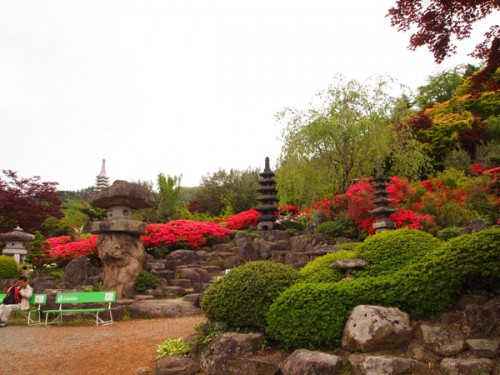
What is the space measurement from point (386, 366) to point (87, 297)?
267 inches

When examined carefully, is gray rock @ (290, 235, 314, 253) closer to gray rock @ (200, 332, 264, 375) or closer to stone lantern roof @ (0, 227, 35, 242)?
gray rock @ (200, 332, 264, 375)

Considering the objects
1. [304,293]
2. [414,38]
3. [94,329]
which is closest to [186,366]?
[304,293]

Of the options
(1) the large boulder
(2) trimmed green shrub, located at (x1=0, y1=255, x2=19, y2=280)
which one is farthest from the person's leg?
(2) trimmed green shrub, located at (x1=0, y1=255, x2=19, y2=280)

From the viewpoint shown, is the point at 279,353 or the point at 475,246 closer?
the point at 475,246

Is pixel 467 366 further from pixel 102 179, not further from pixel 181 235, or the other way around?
pixel 102 179

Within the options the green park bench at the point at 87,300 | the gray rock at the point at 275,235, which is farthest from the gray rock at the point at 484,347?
the gray rock at the point at 275,235

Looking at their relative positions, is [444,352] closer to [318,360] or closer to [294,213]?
[318,360]

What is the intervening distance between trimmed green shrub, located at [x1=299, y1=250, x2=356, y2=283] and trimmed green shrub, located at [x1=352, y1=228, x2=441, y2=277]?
28 cm

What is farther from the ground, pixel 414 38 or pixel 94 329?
pixel 414 38

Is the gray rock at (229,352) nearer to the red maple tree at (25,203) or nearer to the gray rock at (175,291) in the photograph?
the gray rock at (175,291)

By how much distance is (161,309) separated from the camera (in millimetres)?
8922

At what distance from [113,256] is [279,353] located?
6734mm

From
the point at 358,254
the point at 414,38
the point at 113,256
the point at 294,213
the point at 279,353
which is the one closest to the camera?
the point at 414,38

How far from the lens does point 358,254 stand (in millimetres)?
6031
